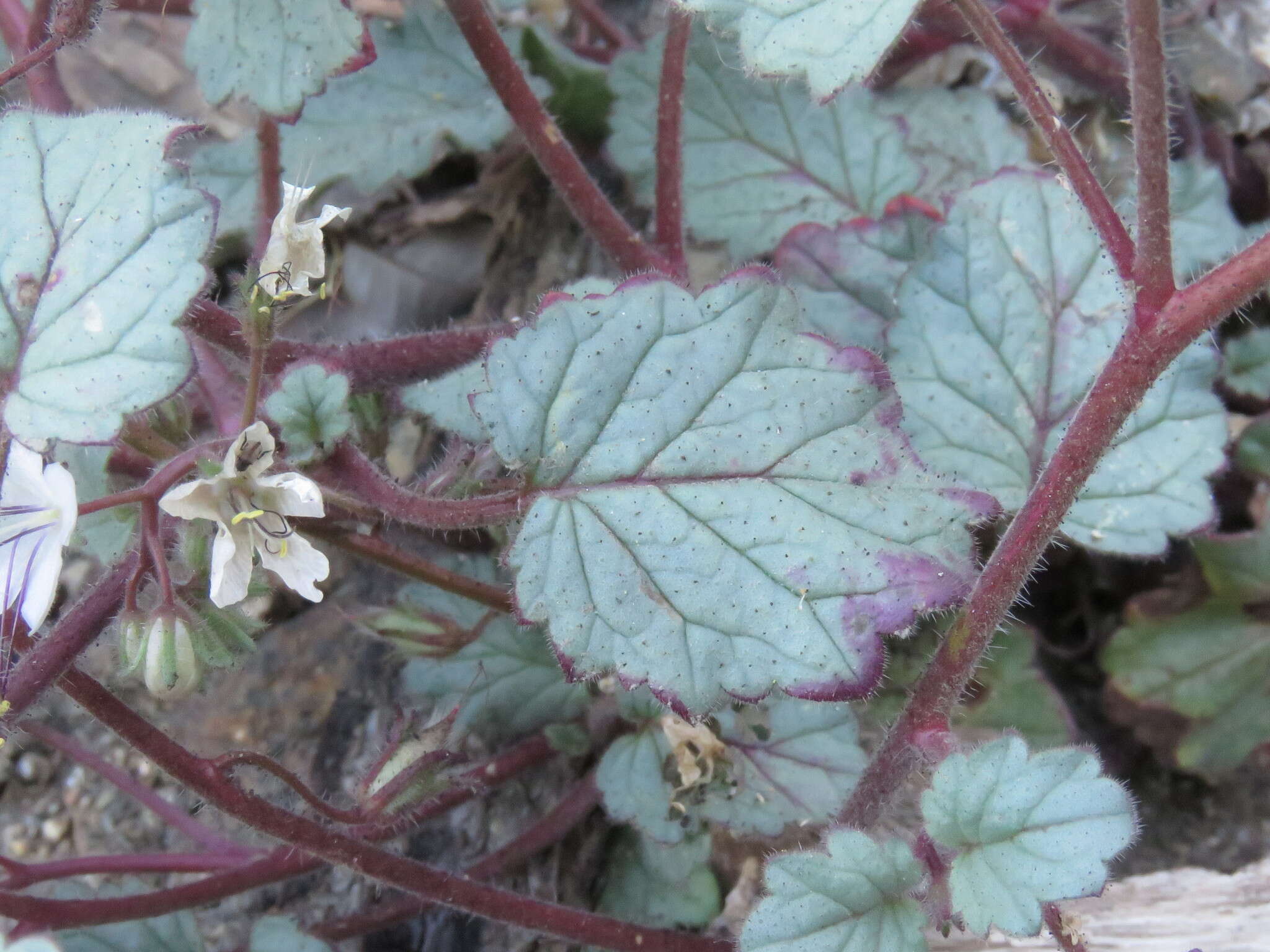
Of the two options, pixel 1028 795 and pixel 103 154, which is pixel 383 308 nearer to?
pixel 103 154

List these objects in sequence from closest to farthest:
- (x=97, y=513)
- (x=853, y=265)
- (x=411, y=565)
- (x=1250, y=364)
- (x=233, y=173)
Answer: (x=411, y=565)
(x=97, y=513)
(x=853, y=265)
(x=1250, y=364)
(x=233, y=173)

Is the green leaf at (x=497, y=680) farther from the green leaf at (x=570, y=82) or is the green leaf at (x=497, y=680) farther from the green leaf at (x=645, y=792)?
the green leaf at (x=570, y=82)

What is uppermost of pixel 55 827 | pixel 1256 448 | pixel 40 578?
pixel 1256 448

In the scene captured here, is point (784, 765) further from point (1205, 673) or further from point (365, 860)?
point (1205, 673)

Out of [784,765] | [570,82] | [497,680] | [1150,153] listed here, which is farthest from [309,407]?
[570,82]

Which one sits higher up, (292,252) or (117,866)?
(292,252)

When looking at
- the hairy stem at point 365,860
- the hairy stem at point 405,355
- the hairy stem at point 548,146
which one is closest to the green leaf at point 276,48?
the hairy stem at point 548,146
